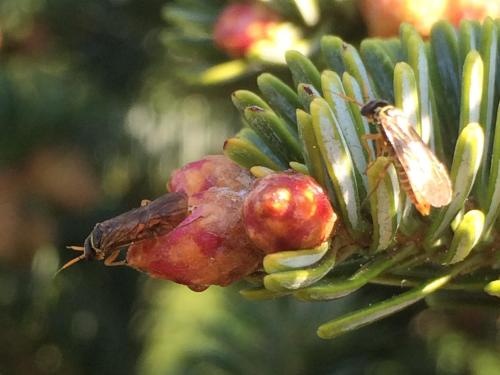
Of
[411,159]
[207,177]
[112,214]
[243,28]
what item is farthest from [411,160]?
[112,214]

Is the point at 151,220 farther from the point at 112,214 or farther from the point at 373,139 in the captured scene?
the point at 112,214

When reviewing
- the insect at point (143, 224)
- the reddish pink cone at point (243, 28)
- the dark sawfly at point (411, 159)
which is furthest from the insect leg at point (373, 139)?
the reddish pink cone at point (243, 28)

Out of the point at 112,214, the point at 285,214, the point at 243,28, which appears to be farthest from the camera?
the point at 112,214

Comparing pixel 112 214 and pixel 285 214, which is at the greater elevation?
pixel 285 214

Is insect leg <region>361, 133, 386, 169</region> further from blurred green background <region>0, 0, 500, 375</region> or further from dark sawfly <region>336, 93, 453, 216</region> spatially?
blurred green background <region>0, 0, 500, 375</region>

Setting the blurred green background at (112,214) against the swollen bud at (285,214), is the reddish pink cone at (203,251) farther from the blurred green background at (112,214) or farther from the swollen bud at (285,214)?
the blurred green background at (112,214)

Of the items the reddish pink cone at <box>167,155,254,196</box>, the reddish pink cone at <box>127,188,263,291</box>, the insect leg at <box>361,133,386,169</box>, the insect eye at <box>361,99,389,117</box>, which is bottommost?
the reddish pink cone at <box>127,188,263,291</box>

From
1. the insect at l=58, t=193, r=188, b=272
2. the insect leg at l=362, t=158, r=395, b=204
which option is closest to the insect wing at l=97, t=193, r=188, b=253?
the insect at l=58, t=193, r=188, b=272
